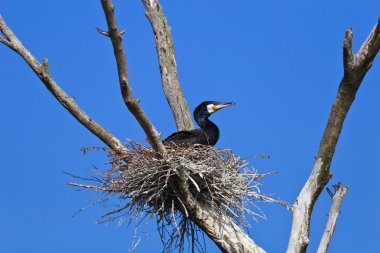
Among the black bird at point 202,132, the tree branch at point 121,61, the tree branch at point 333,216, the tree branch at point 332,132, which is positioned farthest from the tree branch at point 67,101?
the tree branch at point 333,216

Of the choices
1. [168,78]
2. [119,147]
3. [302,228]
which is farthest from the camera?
[168,78]

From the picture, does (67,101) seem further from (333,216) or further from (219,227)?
(333,216)

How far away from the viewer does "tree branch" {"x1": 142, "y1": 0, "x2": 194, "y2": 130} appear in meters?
7.93

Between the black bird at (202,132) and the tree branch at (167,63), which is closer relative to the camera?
the black bird at (202,132)

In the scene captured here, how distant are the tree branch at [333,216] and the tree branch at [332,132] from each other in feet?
1.34

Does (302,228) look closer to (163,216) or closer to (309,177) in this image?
(309,177)

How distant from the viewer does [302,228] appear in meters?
6.32

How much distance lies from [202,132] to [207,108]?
0.43 m

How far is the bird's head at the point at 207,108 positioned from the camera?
24.0 feet

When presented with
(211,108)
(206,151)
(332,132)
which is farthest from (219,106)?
(332,132)

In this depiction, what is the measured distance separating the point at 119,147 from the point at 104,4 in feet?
7.46

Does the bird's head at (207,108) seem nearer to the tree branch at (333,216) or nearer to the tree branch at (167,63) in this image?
the tree branch at (167,63)

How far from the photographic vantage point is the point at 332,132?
6.39m

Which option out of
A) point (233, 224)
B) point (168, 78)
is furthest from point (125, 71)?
point (168, 78)
